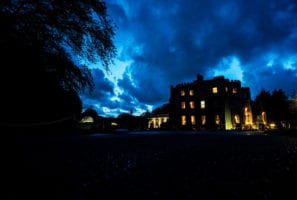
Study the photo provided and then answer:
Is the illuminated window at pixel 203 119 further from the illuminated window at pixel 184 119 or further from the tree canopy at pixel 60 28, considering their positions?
the tree canopy at pixel 60 28

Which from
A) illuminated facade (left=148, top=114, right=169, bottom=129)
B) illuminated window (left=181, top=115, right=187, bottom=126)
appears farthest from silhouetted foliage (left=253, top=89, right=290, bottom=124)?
illuminated facade (left=148, top=114, right=169, bottom=129)

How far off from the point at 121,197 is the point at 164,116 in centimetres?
5229

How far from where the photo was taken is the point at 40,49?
4879 millimetres

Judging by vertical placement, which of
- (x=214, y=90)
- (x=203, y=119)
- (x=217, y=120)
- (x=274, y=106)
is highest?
(x=214, y=90)

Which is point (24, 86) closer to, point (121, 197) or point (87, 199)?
point (87, 199)

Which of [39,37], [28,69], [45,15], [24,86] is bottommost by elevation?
[24,86]

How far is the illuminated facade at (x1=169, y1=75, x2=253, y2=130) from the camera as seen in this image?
3691cm

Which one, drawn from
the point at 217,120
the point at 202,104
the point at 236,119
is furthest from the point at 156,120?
the point at 236,119

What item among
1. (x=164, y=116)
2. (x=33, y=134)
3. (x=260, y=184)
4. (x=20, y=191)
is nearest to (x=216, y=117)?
(x=164, y=116)

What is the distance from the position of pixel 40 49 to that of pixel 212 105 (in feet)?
124

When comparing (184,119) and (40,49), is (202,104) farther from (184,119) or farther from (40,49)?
(40,49)

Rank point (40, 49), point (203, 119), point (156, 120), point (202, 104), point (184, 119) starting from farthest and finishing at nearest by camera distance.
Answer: point (156, 120) → point (184, 119) → point (202, 104) → point (203, 119) → point (40, 49)

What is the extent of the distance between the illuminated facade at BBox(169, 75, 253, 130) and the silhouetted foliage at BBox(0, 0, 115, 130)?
3554 centimetres

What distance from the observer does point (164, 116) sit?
54938 mm
